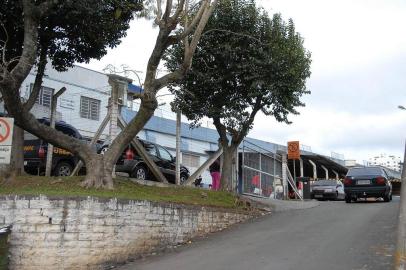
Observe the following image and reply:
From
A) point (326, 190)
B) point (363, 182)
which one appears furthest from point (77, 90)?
point (363, 182)

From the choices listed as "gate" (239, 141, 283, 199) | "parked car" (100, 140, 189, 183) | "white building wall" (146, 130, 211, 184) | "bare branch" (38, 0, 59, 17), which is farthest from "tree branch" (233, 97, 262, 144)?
"white building wall" (146, 130, 211, 184)

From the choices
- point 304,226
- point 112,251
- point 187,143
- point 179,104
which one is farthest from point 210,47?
point 187,143

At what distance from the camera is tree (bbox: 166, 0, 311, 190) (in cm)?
1697

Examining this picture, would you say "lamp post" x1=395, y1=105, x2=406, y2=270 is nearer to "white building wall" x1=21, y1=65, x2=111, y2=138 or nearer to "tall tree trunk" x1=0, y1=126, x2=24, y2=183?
"tall tree trunk" x1=0, y1=126, x2=24, y2=183

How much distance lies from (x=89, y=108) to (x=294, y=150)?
1420 cm

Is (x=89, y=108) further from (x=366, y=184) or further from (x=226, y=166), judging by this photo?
(x=366, y=184)

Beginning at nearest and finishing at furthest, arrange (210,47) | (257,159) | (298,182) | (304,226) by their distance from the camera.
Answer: (304,226), (210,47), (257,159), (298,182)

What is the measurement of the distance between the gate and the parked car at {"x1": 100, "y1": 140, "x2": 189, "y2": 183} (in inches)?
131

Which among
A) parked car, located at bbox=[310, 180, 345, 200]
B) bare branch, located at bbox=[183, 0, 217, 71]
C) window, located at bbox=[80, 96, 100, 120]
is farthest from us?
window, located at bbox=[80, 96, 100, 120]

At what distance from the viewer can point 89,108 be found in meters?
33.3

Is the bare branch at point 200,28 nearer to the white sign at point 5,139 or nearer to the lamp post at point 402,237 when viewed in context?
the white sign at point 5,139

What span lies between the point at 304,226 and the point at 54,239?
22.5 ft

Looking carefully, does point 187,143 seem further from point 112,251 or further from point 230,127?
point 112,251

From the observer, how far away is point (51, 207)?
422 inches
